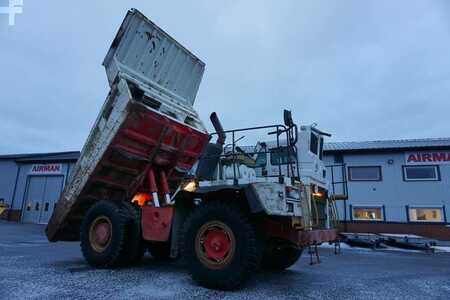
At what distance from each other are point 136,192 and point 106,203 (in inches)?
30.0

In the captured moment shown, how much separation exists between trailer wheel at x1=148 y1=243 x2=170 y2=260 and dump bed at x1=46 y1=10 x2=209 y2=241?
139 cm

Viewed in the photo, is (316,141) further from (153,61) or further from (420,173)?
(420,173)

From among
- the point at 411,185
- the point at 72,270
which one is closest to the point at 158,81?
the point at 72,270

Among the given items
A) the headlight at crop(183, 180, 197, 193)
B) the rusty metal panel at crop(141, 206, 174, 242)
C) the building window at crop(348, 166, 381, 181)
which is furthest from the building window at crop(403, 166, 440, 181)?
the rusty metal panel at crop(141, 206, 174, 242)

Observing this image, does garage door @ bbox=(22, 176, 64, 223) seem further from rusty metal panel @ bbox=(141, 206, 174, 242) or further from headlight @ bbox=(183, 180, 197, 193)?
headlight @ bbox=(183, 180, 197, 193)

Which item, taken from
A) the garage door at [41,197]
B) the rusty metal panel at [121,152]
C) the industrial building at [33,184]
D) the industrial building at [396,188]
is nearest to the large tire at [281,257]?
the rusty metal panel at [121,152]

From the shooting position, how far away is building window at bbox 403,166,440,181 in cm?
1783

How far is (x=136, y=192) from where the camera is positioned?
6.95 metres

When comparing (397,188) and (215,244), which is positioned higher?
(397,188)

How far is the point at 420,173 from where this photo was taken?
18.1 meters

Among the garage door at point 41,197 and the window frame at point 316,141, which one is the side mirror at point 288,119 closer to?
the window frame at point 316,141

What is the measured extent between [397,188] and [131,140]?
55.7ft

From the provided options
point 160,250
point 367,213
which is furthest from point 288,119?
point 367,213

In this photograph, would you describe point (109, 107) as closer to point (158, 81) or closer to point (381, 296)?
point (158, 81)
